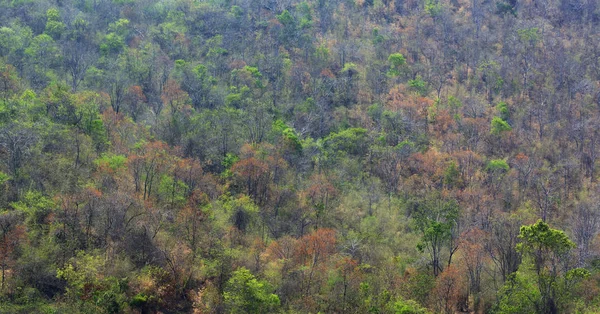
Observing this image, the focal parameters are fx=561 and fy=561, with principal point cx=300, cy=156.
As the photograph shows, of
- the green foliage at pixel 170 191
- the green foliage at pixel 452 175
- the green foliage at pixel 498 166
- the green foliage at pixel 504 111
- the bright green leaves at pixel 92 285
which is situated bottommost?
the bright green leaves at pixel 92 285

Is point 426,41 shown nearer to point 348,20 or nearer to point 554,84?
point 348,20

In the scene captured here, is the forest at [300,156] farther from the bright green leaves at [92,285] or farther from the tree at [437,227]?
the tree at [437,227]

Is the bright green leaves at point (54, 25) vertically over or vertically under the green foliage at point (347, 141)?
over

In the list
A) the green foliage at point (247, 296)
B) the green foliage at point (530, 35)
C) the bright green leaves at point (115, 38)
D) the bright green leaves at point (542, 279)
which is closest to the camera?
the bright green leaves at point (542, 279)

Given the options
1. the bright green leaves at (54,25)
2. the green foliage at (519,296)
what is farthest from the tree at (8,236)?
the bright green leaves at (54,25)

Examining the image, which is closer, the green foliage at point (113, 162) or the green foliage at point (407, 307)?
the green foliage at point (407, 307)

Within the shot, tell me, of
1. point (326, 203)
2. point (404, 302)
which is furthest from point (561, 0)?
A: point (404, 302)
